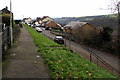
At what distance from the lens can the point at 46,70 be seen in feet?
18.8

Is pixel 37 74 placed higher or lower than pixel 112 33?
lower

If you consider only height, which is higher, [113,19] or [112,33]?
[113,19]

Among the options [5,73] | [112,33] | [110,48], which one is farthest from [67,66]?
[112,33]

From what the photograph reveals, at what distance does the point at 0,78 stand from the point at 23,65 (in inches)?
63.2

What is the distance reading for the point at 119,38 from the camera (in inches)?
687

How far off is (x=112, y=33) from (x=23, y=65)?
17733 millimetres

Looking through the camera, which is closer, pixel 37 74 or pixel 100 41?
pixel 37 74

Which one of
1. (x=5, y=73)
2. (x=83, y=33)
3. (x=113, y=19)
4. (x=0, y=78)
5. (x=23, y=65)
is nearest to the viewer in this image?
(x=0, y=78)

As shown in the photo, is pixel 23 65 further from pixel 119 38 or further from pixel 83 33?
pixel 83 33

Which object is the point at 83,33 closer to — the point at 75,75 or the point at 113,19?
the point at 113,19

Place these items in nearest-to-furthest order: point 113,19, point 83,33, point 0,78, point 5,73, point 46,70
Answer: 1. point 0,78
2. point 5,73
3. point 46,70
4. point 113,19
5. point 83,33

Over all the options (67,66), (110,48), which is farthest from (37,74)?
(110,48)

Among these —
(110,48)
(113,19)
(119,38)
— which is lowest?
(110,48)

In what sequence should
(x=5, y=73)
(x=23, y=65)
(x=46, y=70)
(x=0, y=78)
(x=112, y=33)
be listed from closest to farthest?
(x=0, y=78) → (x=5, y=73) → (x=46, y=70) → (x=23, y=65) → (x=112, y=33)
